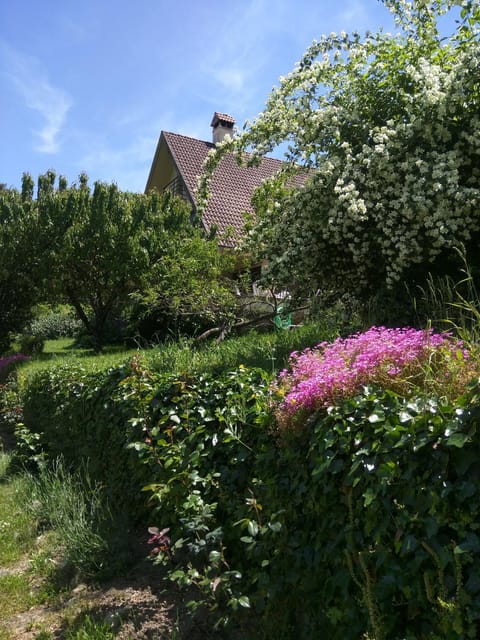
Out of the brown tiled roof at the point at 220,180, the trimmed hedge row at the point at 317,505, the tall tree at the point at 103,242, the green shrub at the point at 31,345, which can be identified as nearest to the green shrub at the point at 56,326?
the green shrub at the point at 31,345

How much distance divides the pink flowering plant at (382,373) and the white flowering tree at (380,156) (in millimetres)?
2268

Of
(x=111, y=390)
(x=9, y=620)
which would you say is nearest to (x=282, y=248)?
(x=111, y=390)

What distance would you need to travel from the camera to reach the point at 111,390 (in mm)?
4949

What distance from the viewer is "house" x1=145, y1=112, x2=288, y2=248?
19336 millimetres

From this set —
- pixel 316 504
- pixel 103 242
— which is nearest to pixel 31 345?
pixel 103 242

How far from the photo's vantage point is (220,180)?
2108cm

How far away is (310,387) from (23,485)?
3.80 m

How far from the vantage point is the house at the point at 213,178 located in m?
19.3

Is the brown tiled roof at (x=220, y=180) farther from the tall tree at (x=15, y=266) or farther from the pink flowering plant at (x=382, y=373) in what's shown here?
the pink flowering plant at (x=382, y=373)

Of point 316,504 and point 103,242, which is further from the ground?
point 103,242

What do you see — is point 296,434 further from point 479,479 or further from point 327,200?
point 327,200

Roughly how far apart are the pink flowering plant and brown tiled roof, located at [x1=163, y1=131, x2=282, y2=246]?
15211 millimetres

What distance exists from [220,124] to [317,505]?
23.0 metres

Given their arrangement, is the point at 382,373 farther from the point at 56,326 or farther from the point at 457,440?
the point at 56,326
